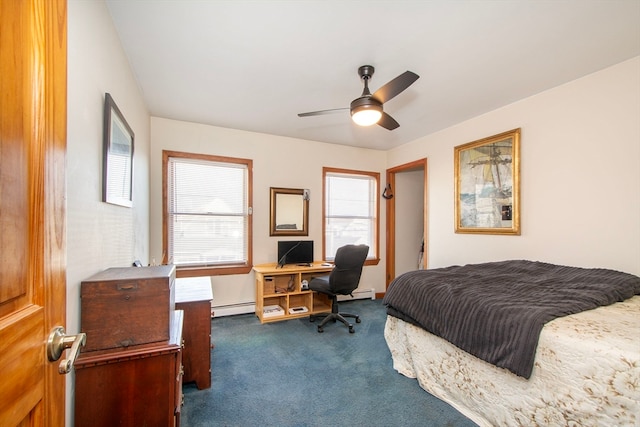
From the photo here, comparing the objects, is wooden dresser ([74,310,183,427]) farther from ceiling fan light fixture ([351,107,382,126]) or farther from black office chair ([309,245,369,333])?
black office chair ([309,245,369,333])

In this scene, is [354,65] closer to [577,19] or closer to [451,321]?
[577,19]

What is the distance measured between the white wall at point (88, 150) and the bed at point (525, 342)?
1.96m

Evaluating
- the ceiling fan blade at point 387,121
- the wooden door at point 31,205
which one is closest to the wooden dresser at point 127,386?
the wooden door at point 31,205

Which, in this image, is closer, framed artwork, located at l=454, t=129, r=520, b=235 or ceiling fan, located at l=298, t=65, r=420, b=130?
ceiling fan, located at l=298, t=65, r=420, b=130

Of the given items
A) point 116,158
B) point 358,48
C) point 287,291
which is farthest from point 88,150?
point 287,291

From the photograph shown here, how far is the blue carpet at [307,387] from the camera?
70.1 inches

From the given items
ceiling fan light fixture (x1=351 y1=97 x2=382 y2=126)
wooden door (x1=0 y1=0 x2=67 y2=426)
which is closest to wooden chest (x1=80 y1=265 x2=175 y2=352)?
wooden door (x1=0 y1=0 x2=67 y2=426)

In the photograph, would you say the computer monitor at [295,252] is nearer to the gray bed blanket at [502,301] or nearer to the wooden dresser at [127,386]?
the gray bed blanket at [502,301]

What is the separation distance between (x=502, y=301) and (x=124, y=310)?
6.55 ft

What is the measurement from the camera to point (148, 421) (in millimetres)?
1170

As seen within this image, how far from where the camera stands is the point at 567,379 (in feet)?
4.22

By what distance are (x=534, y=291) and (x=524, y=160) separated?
1552 mm

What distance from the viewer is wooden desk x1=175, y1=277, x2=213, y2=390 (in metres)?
1.99

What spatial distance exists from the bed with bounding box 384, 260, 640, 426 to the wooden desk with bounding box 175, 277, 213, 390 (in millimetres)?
1418
